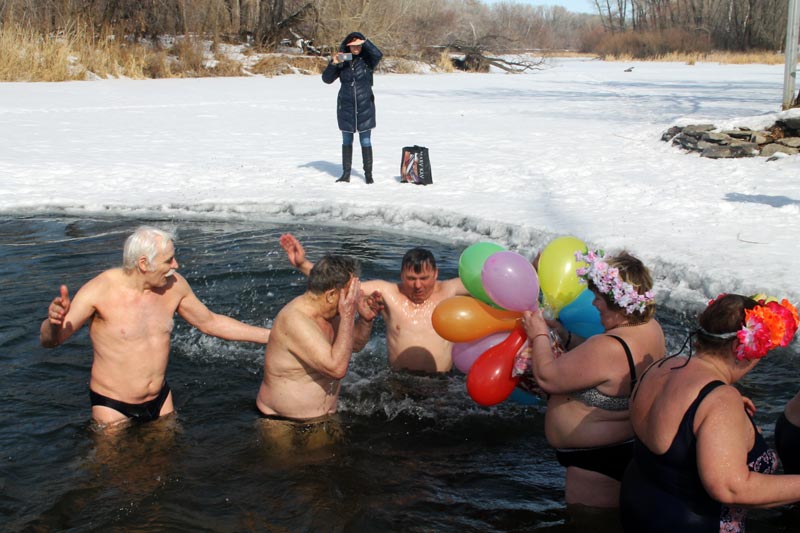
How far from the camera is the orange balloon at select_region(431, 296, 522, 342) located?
425 cm

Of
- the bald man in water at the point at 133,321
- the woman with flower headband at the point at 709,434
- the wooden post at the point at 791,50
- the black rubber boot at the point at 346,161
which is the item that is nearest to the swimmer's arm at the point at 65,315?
the bald man in water at the point at 133,321

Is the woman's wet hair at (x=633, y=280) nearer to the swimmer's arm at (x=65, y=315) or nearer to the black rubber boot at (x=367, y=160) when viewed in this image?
the swimmer's arm at (x=65, y=315)

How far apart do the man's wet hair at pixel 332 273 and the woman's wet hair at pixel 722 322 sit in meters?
1.94

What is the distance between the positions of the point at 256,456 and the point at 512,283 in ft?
5.84

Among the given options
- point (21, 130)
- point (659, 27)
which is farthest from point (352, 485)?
point (659, 27)

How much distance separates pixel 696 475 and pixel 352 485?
1.95 m

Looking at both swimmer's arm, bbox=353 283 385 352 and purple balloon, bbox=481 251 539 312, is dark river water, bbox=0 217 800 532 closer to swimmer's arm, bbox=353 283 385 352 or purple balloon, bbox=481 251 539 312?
swimmer's arm, bbox=353 283 385 352

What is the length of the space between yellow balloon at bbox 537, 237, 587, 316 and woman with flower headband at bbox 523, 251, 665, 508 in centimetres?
53

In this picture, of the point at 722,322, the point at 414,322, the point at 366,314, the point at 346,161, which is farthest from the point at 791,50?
the point at 722,322

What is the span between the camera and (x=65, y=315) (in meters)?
4.03

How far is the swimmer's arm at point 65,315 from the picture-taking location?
12.9ft

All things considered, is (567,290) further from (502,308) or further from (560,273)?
(502,308)

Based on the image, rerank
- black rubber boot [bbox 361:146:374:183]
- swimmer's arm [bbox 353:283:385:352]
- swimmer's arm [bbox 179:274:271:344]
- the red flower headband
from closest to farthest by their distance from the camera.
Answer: the red flower headband → swimmer's arm [bbox 179:274:271:344] → swimmer's arm [bbox 353:283:385:352] → black rubber boot [bbox 361:146:374:183]

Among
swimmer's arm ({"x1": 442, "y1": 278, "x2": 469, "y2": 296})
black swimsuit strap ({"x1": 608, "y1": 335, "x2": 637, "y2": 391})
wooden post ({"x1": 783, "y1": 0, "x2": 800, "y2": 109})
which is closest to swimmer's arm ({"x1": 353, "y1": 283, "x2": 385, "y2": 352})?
swimmer's arm ({"x1": 442, "y1": 278, "x2": 469, "y2": 296})
